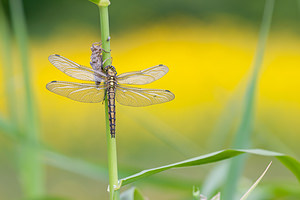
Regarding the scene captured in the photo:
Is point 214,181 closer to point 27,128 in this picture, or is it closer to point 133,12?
point 27,128

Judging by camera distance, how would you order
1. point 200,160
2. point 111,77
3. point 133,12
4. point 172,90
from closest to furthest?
1. point 200,160
2. point 111,77
3. point 172,90
4. point 133,12

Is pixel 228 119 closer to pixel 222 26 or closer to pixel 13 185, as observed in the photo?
pixel 13 185

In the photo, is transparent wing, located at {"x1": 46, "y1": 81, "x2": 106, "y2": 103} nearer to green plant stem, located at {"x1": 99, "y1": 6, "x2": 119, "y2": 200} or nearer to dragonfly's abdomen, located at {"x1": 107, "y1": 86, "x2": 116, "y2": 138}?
dragonfly's abdomen, located at {"x1": 107, "y1": 86, "x2": 116, "y2": 138}

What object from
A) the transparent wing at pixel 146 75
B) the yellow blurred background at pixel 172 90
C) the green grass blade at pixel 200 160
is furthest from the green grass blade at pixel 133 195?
the yellow blurred background at pixel 172 90

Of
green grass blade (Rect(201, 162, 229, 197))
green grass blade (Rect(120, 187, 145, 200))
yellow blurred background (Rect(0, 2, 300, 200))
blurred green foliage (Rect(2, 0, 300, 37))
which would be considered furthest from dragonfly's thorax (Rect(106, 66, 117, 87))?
blurred green foliage (Rect(2, 0, 300, 37))

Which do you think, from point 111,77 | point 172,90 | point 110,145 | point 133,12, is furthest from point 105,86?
point 133,12

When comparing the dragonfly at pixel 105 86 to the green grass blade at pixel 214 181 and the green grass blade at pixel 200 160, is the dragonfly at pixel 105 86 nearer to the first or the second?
the green grass blade at pixel 200 160

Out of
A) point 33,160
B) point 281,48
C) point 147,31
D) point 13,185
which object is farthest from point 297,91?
point 33,160
